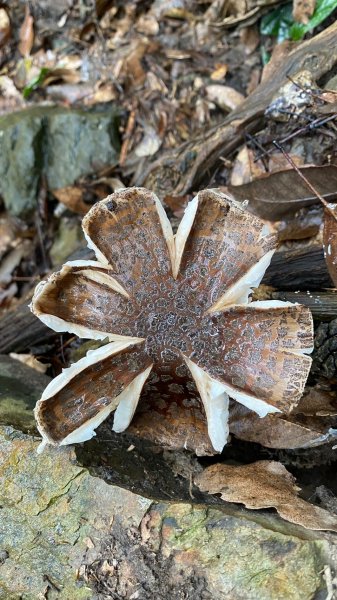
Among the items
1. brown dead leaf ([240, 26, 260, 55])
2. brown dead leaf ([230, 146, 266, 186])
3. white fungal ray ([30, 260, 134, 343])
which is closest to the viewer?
white fungal ray ([30, 260, 134, 343])

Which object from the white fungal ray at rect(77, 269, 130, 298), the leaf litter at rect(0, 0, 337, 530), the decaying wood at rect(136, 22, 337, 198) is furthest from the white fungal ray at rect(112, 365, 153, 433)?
the decaying wood at rect(136, 22, 337, 198)

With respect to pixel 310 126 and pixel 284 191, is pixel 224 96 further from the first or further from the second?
pixel 284 191

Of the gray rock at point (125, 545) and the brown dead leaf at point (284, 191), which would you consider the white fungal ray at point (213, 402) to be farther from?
the brown dead leaf at point (284, 191)

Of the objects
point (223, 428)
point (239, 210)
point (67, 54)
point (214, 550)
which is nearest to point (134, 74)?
point (67, 54)

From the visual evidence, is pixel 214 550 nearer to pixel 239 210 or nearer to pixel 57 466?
pixel 57 466

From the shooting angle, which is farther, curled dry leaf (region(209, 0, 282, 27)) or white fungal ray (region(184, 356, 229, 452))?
curled dry leaf (region(209, 0, 282, 27))

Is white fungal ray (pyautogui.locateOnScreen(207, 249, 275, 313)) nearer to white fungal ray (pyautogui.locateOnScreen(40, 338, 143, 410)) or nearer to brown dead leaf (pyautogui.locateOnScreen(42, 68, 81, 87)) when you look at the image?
white fungal ray (pyautogui.locateOnScreen(40, 338, 143, 410))
